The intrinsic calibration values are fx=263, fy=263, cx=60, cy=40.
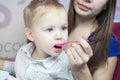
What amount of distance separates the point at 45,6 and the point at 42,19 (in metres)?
0.05

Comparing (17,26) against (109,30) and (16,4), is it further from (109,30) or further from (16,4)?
(109,30)

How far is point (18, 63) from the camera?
3.34 feet

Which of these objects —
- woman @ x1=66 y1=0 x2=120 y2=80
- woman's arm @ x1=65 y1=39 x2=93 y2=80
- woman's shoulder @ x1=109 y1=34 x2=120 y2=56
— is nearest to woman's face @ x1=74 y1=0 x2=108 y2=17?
woman @ x1=66 y1=0 x2=120 y2=80

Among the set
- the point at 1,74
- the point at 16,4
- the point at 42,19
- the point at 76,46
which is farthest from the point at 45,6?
the point at 16,4

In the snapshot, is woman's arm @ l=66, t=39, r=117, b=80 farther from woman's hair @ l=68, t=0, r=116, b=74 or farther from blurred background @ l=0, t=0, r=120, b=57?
blurred background @ l=0, t=0, r=120, b=57

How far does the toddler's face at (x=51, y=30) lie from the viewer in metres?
0.87

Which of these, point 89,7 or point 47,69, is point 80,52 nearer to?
point 47,69

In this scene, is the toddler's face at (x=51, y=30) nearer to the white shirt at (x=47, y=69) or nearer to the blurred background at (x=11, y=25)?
the white shirt at (x=47, y=69)

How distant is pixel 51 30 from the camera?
0.88 m

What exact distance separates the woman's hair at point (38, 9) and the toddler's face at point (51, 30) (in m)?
0.02

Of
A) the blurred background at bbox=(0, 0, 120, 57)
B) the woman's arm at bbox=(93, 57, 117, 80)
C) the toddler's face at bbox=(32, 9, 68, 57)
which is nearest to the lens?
the toddler's face at bbox=(32, 9, 68, 57)

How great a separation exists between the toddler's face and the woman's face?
0.17 metres

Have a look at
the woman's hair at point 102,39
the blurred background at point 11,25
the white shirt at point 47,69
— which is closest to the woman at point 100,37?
the woman's hair at point 102,39

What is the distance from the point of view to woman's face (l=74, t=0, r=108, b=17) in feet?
3.42
